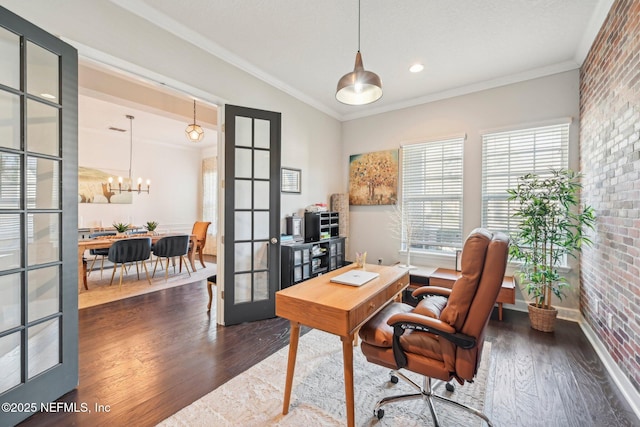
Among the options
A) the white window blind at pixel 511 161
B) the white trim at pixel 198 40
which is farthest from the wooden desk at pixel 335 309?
the white trim at pixel 198 40

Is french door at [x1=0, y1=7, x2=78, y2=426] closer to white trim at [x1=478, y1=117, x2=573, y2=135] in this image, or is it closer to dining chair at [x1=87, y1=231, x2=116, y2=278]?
dining chair at [x1=87, y1=231, x2=116, y2=278]

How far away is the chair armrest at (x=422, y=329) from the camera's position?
1357 mm

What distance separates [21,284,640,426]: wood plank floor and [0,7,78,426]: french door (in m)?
0.29

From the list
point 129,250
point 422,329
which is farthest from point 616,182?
point 129,250

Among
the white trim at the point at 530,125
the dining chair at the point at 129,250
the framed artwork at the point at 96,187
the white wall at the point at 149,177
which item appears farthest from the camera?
the white wall at the point at 149,177

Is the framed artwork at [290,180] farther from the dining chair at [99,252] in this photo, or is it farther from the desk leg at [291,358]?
the dining chair at [99,252]

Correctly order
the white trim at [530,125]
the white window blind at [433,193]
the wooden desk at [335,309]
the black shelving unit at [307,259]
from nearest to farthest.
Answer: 1. the wooden desk at [335,309]
2. the white trim at [530,125]
3. the black shelving unit at [307,259]
4. the white window blind at [433,193]

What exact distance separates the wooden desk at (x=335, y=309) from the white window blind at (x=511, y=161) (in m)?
2.52

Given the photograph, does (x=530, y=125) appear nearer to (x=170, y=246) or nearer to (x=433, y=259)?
(x=433, y=259)

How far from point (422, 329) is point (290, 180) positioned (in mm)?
2978

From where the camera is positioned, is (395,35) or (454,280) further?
(454,280)

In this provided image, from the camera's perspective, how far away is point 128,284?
15.5 ft

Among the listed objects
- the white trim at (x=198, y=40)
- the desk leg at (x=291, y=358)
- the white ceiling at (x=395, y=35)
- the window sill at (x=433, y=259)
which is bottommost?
the desk leg at (x=291, y=358)

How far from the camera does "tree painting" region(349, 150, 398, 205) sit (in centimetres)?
451
